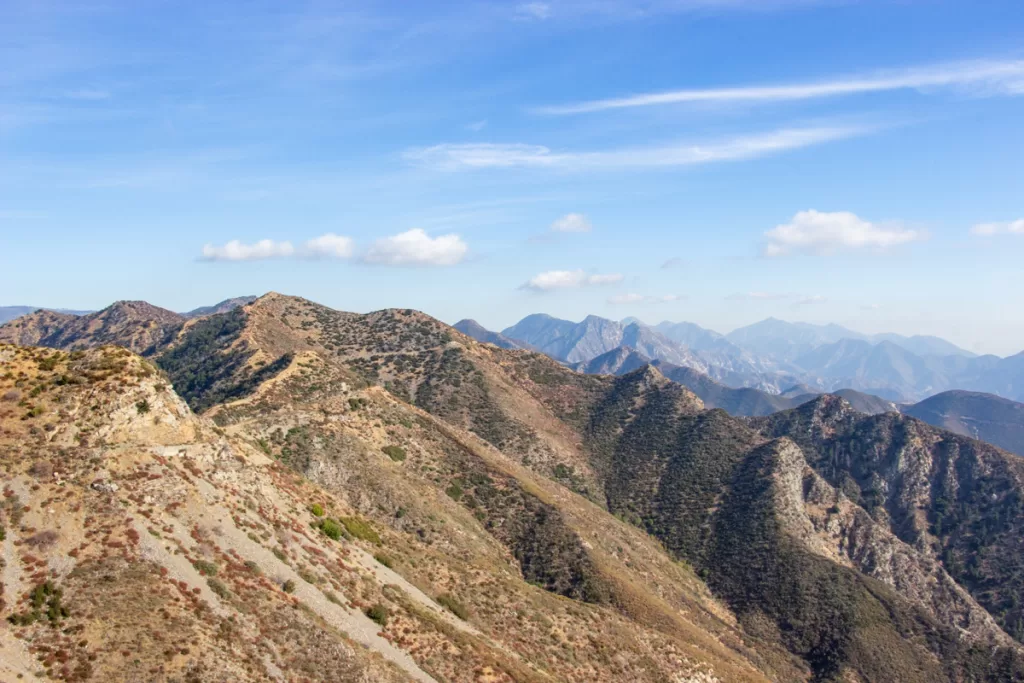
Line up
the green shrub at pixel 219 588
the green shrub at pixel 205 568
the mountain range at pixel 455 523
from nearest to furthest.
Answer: the mountain range at pixel 455 523 → the green shrub at pixel 219 588 → the green shrub at pixel 205 568

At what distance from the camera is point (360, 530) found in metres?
48.0

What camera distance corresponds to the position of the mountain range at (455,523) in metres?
30.1

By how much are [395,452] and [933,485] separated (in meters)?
121

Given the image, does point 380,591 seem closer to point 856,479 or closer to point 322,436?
point 322,436

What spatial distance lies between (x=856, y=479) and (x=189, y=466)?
14448cm

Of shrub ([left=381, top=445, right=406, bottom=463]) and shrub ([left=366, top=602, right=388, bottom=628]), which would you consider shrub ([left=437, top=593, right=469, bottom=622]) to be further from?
shrub ([left=381, top=445, right=406, bottom=463])

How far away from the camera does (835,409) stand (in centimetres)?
16150

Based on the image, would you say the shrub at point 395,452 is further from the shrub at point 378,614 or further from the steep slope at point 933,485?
the steep slope at point 933,485

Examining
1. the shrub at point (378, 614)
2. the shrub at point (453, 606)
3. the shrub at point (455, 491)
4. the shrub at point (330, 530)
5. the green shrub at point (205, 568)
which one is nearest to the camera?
the green shrub at point (205, 568)

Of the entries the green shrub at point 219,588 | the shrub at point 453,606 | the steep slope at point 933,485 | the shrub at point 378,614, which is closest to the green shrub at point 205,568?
the green shrub at point 219,588

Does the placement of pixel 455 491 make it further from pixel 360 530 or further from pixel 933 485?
pixel 933 485

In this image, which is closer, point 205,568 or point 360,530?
point 205,568

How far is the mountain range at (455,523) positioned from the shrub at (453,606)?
46 cm

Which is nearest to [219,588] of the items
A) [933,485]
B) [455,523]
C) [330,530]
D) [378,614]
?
[378,614]
